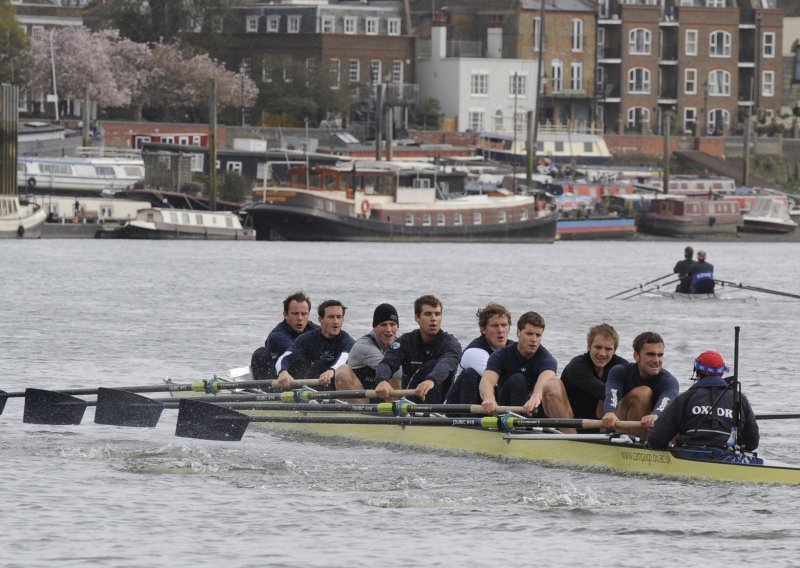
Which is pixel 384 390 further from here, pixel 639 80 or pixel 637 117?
pixel 637 117

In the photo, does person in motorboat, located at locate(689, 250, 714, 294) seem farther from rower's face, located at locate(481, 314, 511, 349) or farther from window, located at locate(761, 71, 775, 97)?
window, located at locate(761, 71, 775, 97)

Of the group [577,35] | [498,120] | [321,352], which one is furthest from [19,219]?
[321,352]

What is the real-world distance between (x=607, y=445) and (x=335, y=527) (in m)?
3.12

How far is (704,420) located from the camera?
708 inches

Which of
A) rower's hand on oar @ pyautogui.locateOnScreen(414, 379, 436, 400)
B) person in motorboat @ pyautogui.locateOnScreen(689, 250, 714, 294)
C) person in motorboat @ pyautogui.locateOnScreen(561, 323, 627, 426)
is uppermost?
person in motorboat @ pyautogui.locateOnScreen(561, 323, 627, 426)

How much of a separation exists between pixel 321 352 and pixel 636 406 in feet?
16.7

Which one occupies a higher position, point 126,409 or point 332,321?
point 332,321

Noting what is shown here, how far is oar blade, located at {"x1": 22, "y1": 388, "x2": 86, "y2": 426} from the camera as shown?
875 inches

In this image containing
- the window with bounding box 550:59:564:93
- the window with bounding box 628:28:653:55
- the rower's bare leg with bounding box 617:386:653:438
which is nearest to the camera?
the rower's bare leg with bounding box 617:386:653:438

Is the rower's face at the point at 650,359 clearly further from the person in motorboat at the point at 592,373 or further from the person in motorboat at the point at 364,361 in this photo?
the person in motorboat at the point at 364,361

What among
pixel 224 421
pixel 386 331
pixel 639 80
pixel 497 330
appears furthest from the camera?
pixel 639 80

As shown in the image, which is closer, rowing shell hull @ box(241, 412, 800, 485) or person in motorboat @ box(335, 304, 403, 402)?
rowing shell hull @ box(241, 412, 800, 485)

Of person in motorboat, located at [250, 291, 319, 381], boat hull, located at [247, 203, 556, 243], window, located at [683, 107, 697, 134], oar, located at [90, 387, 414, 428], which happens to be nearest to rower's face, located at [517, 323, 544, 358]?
oar, located at [90, 387, 414, 428]

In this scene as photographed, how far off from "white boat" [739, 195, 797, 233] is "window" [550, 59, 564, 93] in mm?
21461
